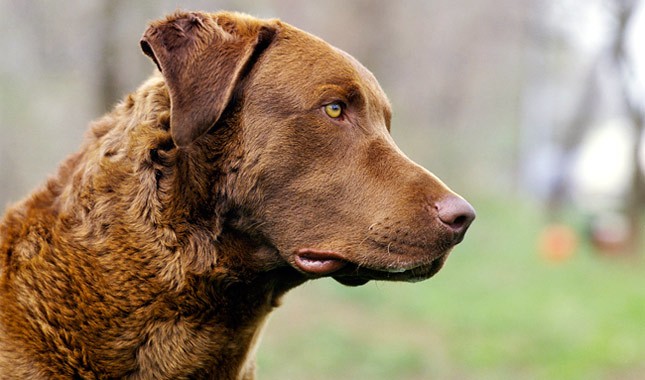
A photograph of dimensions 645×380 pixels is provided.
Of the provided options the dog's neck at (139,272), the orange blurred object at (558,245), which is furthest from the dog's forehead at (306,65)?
the orange blurred object at (558,245)

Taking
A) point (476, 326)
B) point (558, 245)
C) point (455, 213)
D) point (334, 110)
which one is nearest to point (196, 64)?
point (334, 110)

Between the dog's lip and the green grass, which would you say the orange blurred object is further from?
the dog's lip

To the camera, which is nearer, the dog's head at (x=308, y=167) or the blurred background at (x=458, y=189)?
the dog's head at (x=308, y=167)

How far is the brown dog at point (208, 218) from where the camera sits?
323 centimetres

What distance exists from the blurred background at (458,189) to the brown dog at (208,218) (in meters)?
0.75

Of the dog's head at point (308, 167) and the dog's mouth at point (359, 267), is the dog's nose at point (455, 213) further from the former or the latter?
the dog's mouth at point (359, 267)

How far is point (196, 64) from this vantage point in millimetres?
3244

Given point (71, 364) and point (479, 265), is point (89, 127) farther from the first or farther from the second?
point (479, 265)

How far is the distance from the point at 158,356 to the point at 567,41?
55.3 ft

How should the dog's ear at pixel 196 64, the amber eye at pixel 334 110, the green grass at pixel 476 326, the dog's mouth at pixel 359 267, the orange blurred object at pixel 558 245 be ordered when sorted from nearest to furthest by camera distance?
the dog's ear at pixel 196 64
the dog's mouth at pixel 359 267
the amber eye at pixel 334 110
the green grass at pixel 476 326
the orange blurred object at pixel 558 245

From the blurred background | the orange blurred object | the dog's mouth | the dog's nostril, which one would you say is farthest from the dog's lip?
the orange blurred object

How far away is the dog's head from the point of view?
3258 millimetres

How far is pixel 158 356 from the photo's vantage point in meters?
3.26

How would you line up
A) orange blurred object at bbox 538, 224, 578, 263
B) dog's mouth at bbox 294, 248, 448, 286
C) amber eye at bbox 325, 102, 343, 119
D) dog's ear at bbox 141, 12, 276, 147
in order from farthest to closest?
orange blurred object at bbox 538, 224, 578, 263
amber eye at bbox 325, 102, 343, 119
dog's mouth at bbox 294, 248, 448, 286
dog's ear at bbox 141, 12, 276, 147
